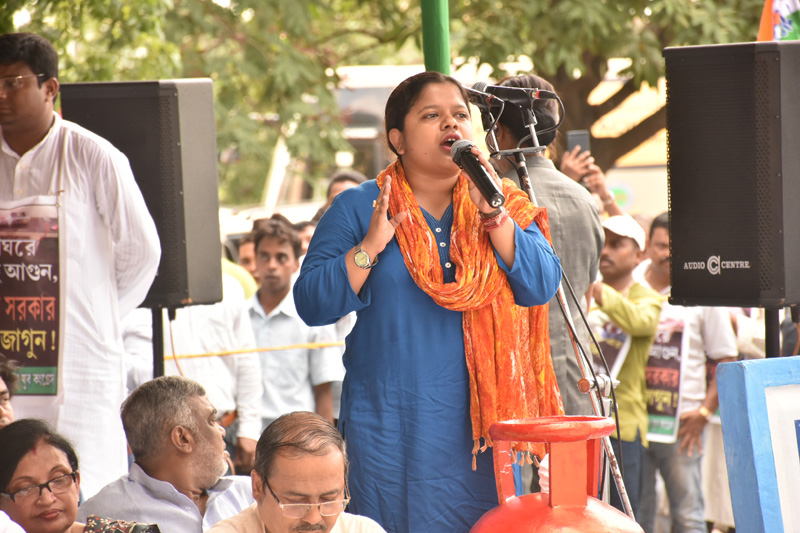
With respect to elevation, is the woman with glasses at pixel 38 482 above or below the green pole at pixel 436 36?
below

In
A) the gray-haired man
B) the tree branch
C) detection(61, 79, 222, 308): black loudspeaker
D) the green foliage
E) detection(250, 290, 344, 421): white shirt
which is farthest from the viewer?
the tree branch

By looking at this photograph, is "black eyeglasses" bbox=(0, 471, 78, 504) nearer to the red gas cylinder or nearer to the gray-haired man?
the gray-haired man

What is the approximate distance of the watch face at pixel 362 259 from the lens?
2795mm

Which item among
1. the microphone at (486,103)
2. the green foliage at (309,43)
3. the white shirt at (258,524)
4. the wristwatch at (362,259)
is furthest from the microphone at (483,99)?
the green foliage at (309,43)

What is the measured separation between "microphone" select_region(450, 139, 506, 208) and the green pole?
39.5 inches

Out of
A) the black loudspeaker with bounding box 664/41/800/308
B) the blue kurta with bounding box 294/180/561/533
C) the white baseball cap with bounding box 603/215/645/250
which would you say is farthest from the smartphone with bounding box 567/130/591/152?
the blue kurta with bounding box 294/180/561/533

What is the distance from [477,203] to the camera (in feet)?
9.20

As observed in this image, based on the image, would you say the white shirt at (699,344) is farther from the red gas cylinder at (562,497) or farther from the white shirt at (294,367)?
the red gas cylinder at (562,497)

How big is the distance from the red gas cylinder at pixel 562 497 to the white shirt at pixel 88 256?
1.88 meters

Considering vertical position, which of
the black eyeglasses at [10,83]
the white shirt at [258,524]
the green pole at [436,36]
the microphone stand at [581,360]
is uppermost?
the green pole at [436,36]

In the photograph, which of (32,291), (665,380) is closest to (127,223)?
(32,291)

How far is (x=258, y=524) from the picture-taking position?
256cm

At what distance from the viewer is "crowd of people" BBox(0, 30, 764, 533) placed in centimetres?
282

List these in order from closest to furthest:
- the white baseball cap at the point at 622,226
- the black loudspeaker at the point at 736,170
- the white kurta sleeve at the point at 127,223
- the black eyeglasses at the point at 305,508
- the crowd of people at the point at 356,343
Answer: the black eyeglasses at the point at 305,508, the crowd of people at the point at 356,343, the black loudspeaker at the point at 736,170, the white kurta sleeve at the point at 127,223, the white baseball cap at the point at 622,226
